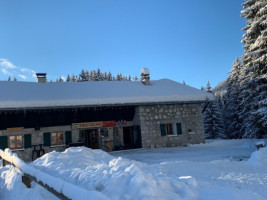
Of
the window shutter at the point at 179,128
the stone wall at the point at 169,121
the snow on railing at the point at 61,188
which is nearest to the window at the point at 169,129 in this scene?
the stone wall at the point at 169,121

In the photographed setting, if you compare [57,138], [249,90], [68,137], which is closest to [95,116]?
[68,137]

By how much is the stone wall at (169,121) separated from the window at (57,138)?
529cm

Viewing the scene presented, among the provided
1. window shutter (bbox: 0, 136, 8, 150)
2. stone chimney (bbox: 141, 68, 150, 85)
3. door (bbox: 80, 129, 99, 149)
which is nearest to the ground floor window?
stone chimney (bbox: 141, 68, 150, 85)

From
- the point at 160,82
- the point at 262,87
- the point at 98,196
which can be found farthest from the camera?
the point at 160,82

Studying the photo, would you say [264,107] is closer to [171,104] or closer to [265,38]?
[265,38]

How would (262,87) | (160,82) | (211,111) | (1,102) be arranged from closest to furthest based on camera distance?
(1,102), (262,87), (160,82), (211,111)

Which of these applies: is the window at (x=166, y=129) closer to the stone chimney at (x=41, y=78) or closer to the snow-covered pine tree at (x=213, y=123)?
the stone chimney at (x=41, y=78)

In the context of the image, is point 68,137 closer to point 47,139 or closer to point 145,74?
A: point 47,139

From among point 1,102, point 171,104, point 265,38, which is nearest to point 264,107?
point 265,38

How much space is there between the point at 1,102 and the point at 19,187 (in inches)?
357

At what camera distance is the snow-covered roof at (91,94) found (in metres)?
13.9

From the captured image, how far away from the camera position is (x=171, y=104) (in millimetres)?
16766

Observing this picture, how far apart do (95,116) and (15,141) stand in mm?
5224

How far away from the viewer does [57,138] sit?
48.9 ft
